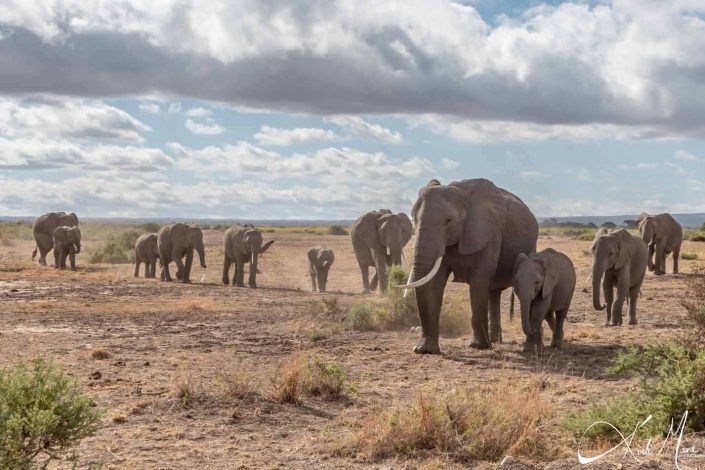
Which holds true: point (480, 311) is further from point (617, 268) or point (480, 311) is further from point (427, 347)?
point (617, 268)

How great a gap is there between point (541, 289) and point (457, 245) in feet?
4.84

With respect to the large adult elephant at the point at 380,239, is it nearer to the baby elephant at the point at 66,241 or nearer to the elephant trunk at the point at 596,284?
the elephant trunk at the point at 596,284

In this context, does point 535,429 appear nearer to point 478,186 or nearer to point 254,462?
point 254,462

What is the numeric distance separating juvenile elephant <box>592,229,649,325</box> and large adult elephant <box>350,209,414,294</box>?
8.18 meters

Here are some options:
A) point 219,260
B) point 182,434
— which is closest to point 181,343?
point 182,434

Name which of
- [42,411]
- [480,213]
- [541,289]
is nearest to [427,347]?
[541,289]

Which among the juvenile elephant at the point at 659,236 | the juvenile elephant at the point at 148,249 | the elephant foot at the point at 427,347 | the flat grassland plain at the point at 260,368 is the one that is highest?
the juvenile elephant at the point at 659,236

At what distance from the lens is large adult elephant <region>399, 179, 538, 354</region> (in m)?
14.1

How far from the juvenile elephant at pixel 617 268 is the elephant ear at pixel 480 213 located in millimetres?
4002

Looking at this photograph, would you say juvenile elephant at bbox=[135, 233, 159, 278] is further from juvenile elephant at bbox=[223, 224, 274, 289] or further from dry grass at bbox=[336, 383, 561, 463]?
dry grass at bbox=[336, 383, 561, 463]

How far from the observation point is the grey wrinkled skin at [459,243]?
14125mm

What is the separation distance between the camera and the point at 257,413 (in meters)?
9.95

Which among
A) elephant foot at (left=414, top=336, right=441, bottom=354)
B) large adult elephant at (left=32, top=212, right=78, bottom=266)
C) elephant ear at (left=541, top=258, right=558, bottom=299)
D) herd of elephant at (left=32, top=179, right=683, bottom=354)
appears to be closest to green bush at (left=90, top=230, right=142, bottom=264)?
large adult elephant at (left=32, top=212, right=78, bottom=266)

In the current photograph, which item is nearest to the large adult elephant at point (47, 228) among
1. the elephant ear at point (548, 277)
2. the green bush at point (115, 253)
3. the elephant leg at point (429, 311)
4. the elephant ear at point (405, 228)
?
the green bush at point (115, 253)
